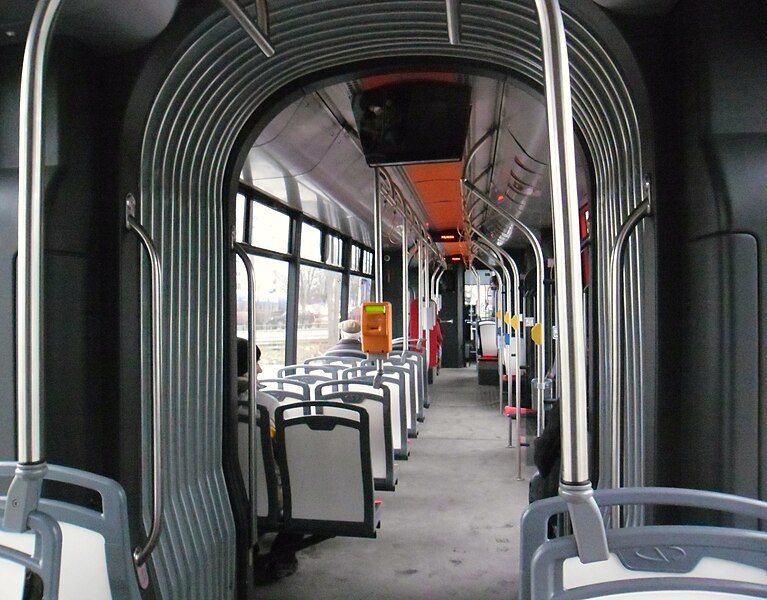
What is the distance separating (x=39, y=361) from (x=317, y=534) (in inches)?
97.2

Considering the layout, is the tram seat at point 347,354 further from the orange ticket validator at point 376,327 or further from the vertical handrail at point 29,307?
the vertical handrail at point 29,307

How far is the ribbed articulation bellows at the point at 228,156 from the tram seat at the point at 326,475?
2.41ft

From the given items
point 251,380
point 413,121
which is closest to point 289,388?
point 251,380

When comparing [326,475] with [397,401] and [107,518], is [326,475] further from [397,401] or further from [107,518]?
[107,518]

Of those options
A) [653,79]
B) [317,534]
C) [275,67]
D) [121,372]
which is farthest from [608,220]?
[317,534]

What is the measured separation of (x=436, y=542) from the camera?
12.4ft

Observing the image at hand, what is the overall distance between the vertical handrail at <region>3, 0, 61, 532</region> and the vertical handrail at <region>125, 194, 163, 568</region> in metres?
0.56

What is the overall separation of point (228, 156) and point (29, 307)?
4.97 feet

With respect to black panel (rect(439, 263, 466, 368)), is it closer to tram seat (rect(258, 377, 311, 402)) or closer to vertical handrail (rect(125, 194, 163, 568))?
tram seat (rect(258, 377, 311, 402))

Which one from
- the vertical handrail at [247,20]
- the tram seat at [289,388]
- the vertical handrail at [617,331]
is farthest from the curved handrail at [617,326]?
the tram seat at [289,388]

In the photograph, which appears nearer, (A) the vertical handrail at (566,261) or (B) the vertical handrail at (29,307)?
(A) the vertical handrail at (566,261)

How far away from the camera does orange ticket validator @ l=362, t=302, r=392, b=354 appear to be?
3.43 metres

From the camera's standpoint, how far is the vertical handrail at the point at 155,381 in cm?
171

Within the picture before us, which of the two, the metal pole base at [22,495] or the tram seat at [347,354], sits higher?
the metal pole base at [22,495]
